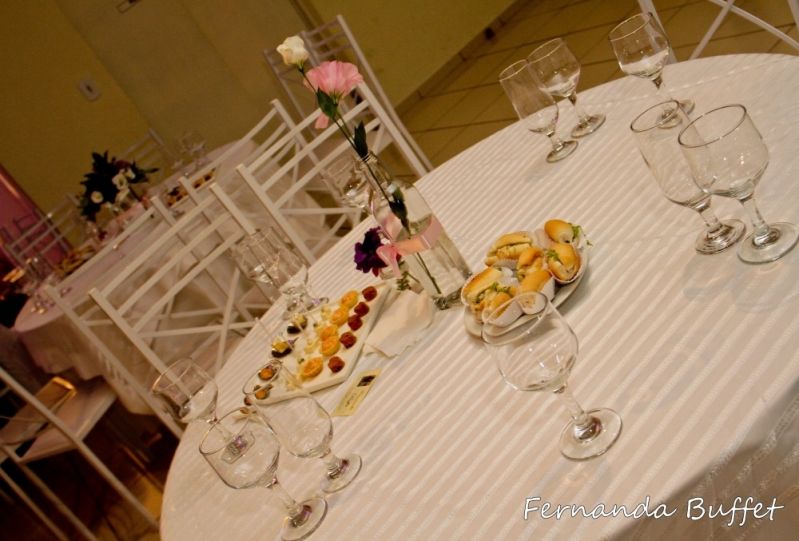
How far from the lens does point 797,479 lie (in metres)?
0.81

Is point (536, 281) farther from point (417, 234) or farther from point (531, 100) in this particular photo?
point (531, 100)

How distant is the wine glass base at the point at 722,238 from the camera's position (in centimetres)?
104

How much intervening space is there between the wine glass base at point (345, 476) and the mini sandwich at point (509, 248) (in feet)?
1.37

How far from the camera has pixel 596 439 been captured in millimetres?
894

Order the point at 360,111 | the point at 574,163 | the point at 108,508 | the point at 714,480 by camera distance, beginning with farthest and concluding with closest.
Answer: the point at 108,508
the point at 360,111
the point at 574,163
the point at 714,480

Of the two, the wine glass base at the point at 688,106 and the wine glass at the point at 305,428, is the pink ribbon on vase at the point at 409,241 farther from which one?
the wine glass base at the point at 688,106

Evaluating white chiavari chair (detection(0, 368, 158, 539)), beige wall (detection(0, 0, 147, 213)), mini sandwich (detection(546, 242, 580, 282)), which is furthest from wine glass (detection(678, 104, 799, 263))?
beige wall (detection(0, 0, 147, 213))

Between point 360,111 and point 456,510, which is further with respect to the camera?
point 360,111

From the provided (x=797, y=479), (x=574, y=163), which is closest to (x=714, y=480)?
(x=797, y=479)

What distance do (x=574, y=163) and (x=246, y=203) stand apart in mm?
2400

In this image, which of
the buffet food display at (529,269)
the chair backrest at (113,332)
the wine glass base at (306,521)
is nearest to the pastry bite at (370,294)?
the buffet food display at (529,269)

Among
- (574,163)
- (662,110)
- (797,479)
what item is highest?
(662,110)

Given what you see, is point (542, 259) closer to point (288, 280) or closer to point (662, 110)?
point (662, 110)

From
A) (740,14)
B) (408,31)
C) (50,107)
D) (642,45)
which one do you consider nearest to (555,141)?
(642,45)
